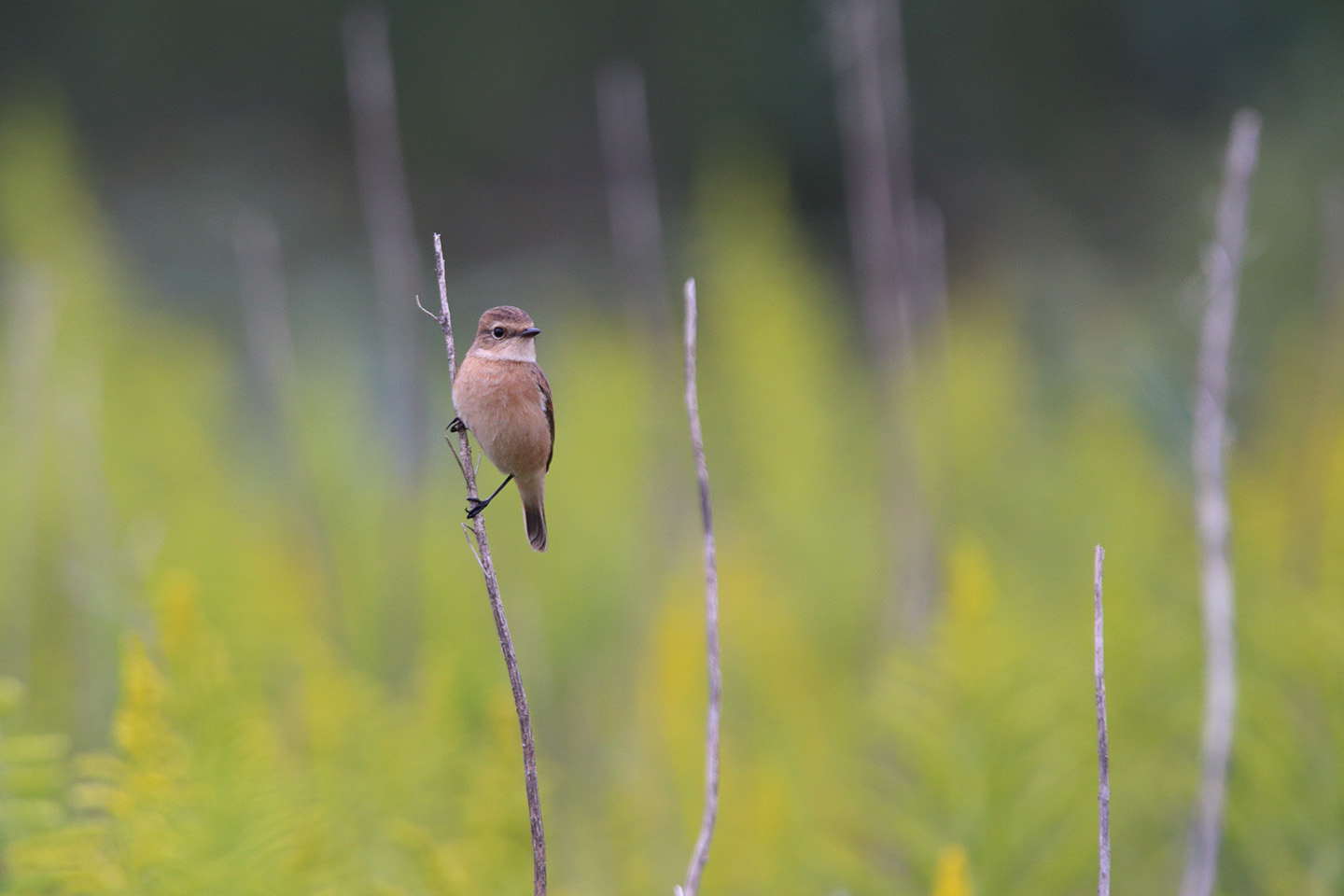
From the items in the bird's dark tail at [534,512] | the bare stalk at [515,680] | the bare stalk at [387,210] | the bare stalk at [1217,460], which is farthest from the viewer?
the bare stalk at [387,210]

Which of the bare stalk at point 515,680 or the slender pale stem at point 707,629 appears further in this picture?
the slender pale stem at point 707,629

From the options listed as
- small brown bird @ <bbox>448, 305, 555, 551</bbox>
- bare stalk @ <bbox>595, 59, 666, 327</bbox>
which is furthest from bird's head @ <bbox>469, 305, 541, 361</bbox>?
bare stalk @ <bbox>595, 59, 666, 327</bbox>

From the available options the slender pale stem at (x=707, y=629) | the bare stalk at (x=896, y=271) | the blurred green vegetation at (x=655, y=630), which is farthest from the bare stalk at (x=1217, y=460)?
the bare stalk at (x=896, y=271)

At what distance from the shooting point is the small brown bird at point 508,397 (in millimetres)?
1696

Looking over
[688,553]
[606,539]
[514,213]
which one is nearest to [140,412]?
[606,539]

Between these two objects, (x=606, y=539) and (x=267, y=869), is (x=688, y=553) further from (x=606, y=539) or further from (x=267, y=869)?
(x=267, y=869)

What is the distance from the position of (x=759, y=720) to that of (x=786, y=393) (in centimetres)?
203

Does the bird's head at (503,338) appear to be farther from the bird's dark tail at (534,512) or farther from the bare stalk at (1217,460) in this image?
the bare stalk at (1217,460)

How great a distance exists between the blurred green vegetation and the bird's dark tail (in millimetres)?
303

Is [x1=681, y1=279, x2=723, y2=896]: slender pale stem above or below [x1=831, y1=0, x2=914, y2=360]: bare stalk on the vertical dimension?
below

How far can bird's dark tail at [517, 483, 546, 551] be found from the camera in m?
1.93

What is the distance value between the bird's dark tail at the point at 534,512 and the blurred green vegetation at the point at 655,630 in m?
0.30

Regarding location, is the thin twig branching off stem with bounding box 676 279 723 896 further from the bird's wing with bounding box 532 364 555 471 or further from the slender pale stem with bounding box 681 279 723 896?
the bird's wing with bounding box 532 364 555 471

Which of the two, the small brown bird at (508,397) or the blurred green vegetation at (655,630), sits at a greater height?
the small brown bird at (508,397)
